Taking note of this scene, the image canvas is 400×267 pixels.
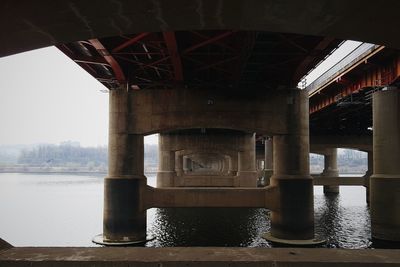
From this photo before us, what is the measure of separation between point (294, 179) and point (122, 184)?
1071 cm

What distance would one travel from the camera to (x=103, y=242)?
83.3 feet

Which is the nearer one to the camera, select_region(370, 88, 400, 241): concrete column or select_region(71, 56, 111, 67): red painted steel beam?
select_region(71, 56, 111, 67): red painted steel beam

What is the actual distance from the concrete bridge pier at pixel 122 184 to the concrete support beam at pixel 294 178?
28.9 feet

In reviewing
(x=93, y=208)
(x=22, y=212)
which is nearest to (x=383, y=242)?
(x=93, y=208)

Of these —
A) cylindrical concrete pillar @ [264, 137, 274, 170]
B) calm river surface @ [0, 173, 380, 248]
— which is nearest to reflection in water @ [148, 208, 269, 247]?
calm river surface @ [0, 173, 380, 248]

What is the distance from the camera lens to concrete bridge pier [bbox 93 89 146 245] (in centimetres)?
2530

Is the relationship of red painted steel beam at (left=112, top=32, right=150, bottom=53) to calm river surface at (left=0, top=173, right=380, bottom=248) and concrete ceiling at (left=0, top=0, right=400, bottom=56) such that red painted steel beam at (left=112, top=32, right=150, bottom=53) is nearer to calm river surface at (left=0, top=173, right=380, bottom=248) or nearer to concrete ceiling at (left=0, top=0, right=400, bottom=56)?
concrete ceiling at (left=0, top=0, right=400, bottom=56)

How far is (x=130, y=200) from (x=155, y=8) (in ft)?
66.3

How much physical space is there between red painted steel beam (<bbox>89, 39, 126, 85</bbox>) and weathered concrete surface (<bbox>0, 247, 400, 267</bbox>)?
1299 centimetres

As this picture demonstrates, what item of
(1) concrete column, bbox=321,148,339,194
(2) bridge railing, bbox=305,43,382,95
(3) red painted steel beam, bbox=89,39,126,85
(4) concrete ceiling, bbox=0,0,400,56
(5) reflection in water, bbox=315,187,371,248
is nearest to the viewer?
(4) concrete ceiling, bbox=0,0,400,56

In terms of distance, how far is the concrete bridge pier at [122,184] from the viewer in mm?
25297

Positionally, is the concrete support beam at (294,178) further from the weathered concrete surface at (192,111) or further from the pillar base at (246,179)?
the pillar base at (246,179)

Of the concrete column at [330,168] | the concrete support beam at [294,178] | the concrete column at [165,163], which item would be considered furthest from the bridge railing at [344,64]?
the concrete column at [330,168]
